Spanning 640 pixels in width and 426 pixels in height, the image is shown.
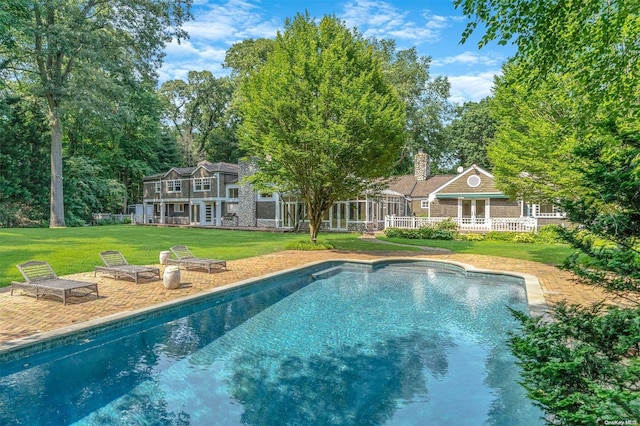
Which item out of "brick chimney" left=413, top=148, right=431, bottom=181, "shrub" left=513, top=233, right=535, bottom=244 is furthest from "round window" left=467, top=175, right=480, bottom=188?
"brick chimney" left=413, top=148, right=431, bottom=181

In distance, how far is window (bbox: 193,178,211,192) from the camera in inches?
1572

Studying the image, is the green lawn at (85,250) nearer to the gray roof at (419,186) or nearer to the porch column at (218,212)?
the gray roof at (419,186)

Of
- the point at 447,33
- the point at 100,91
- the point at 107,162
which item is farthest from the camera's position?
the point at 107,162

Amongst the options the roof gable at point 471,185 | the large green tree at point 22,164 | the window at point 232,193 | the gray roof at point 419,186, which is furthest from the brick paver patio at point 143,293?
the large green tree at point 22,164

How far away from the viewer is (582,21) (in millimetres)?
6270

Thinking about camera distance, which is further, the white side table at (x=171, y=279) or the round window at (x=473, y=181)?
the round window at (x=473, y=181)

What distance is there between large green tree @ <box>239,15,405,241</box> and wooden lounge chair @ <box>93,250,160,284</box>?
7.85 metres

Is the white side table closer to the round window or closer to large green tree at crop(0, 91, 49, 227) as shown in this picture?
the round window

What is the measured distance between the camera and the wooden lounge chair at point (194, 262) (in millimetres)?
12750

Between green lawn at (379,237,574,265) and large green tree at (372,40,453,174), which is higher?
large green tree at (372,40,453,174)

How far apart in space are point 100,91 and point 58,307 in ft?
88.3

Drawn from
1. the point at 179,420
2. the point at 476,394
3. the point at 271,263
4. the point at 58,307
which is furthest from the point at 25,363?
the point at 271,263

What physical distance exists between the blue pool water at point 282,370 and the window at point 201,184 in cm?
3153

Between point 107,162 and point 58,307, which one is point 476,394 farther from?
point 107,162
